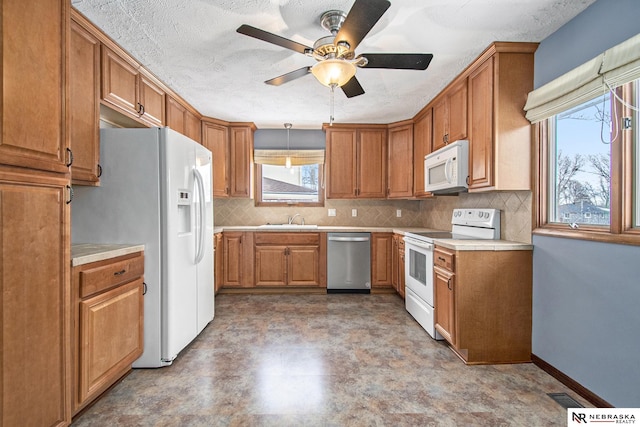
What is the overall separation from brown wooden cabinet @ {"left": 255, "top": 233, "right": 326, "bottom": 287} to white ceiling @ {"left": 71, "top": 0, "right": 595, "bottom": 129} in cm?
177

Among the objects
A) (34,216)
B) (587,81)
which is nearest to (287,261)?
(34,216)

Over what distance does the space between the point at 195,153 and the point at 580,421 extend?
3.00 metres

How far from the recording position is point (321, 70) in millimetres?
1923

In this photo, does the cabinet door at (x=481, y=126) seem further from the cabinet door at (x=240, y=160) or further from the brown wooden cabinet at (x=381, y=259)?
the cabinet door at (x=240, y=160)

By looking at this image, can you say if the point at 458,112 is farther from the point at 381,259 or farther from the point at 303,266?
the point at 303,266

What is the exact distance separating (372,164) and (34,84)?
11.9 ft

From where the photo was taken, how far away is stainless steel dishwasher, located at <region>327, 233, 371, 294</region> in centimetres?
405

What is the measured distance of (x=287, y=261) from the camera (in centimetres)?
405

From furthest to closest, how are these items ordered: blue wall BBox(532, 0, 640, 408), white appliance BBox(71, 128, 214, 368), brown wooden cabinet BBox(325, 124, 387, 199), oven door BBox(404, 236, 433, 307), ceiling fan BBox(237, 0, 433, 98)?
brown wooden cabinet BBox(325, 124, 387, 199) → oven door BBox(404, 236, 433, 307) → white appliance BBox(71, 128, 214, 368) → ceiling fan BBox(237, 0, 433, 98) → blue wall BBox(532, 0, 640, 408)

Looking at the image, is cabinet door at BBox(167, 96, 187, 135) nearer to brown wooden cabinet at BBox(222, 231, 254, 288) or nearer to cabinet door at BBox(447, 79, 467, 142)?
brown wooden cabinet at BBox(222, 231, 254, 288)

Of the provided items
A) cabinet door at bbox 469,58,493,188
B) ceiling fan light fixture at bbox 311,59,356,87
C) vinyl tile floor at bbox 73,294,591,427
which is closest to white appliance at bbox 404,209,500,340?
vinyl tile floor at bbox 73,294,591,427

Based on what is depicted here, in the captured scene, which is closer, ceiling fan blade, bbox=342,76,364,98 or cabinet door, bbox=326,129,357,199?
ceiling fan blade, bbox=342,76,364,98

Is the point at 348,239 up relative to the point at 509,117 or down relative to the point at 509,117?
down

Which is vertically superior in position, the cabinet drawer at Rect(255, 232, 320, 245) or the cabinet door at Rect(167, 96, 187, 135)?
the cabinet door at Rect(167, 96, 187, 135)
